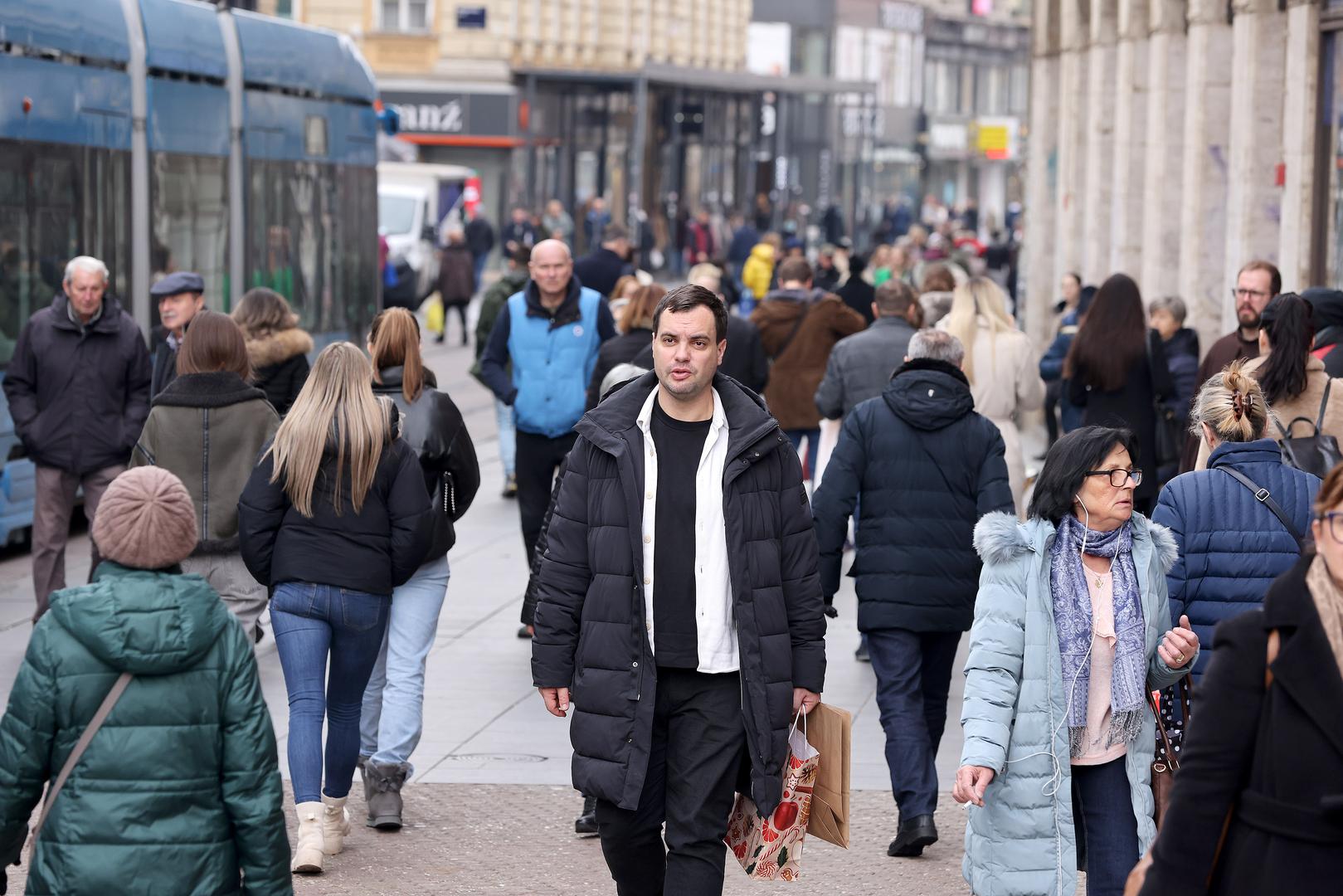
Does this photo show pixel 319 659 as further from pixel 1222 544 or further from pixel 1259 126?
pixel 1259 126

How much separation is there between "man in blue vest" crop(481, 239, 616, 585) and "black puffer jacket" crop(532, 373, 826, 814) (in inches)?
208

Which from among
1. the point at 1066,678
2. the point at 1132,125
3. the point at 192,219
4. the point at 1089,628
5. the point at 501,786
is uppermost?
the point at 1132,125

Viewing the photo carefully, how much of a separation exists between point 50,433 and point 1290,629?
7.73 meters

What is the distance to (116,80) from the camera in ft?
44.9

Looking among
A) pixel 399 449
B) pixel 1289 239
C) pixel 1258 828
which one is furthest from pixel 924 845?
pixel 1289 239

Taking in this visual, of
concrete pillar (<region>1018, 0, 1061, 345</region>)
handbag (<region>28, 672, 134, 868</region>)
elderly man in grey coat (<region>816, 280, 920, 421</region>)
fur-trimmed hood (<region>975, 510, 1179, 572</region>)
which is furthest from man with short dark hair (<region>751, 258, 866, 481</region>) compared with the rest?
concrete pillar (<region>1018, 0, 1061, 345</region>)

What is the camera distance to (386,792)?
739 centimetres

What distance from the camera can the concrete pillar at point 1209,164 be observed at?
16141 millimetres

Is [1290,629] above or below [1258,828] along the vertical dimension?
above

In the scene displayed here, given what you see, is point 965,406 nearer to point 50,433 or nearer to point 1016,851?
point 1016,851

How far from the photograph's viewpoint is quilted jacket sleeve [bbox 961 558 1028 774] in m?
5.38

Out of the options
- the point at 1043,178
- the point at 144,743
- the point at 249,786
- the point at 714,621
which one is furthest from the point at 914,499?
the point at 1043,178

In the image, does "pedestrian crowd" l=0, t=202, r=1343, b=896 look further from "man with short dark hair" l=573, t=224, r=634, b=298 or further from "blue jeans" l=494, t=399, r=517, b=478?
"man with short dark hair" l=573, t=224, r=634, b=298

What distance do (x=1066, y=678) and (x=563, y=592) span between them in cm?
120
